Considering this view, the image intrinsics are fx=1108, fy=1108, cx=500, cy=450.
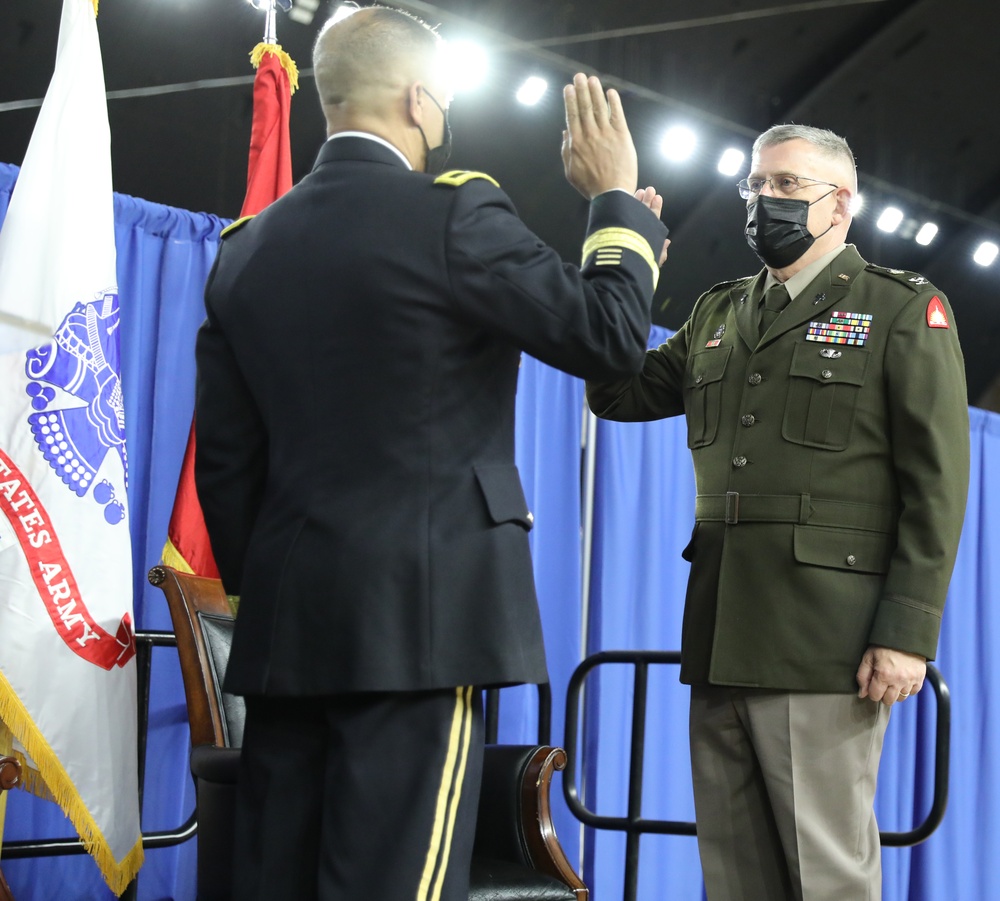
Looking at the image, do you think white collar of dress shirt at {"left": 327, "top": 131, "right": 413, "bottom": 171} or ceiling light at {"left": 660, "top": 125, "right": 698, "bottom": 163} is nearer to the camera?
white collar of dress shirt at {"left": 327, "top": 131, "right": 413, "bottom": 171}

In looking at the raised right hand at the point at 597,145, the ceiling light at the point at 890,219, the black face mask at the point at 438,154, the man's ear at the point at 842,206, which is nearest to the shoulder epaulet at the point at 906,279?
the man's ear at the point at 842,206

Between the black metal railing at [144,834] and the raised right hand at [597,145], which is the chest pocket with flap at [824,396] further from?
the black metal railing at [144,834]

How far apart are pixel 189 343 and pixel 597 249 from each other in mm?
1894

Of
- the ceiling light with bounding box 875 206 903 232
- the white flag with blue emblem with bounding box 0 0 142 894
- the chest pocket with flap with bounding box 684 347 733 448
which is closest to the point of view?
the chest pocket with flap with bounding box 684 347 733 448

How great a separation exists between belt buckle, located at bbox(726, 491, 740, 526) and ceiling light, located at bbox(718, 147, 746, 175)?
3254 millimetres

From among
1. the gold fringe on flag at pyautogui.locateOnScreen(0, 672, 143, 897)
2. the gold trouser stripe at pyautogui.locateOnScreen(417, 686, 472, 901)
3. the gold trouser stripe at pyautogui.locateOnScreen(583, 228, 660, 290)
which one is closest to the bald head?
the gold trouser stripe at pyautogui.locateOnScreen(583, 228, 660, 290)

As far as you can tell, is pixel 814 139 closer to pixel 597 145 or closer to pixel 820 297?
pixel 820 297

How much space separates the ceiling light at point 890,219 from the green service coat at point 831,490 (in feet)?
12.1

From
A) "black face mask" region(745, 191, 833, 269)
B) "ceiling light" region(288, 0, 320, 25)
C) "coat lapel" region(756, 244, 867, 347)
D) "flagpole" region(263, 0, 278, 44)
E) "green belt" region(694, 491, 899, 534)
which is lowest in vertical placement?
"green belt" region(694, 491, 899, 534)

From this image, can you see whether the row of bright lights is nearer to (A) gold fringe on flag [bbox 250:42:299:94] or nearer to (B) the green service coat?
(A) gold fringe on flag [bbox 250:42:299:94]

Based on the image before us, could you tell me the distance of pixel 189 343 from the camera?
3020 millimetres

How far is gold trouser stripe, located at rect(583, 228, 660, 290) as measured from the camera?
138 centimetres

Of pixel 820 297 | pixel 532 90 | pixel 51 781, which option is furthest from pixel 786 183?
pixel 532 90

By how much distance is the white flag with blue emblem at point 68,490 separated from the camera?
83.4 inches
